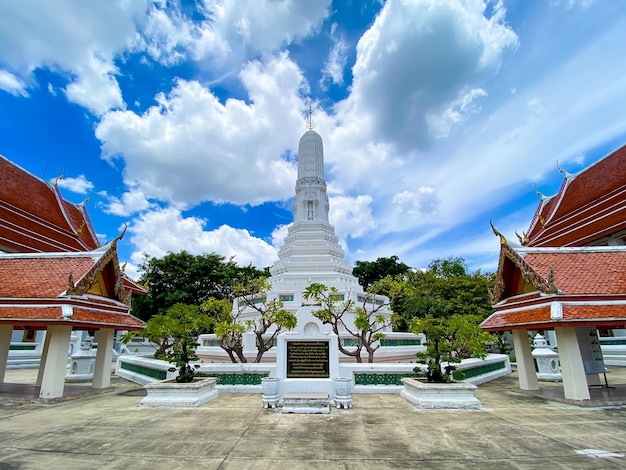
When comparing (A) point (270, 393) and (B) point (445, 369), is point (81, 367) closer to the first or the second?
(A) point (270, 393)

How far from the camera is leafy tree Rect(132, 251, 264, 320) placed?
3097cm

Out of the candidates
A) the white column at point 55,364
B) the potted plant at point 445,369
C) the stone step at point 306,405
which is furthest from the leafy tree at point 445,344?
the white column at point 55,364

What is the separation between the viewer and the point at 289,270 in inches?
913

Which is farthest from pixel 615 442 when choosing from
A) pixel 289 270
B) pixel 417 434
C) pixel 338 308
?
pixel 289 270

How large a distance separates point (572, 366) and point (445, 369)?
3049mm

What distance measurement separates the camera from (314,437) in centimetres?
620

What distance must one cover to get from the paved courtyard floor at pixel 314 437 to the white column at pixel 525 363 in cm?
176

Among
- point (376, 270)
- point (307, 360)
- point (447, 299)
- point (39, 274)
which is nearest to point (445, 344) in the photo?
point (307, 360)

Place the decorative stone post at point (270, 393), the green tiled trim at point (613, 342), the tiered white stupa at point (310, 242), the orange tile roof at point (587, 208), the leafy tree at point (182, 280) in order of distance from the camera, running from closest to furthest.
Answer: the decorative stone post at point (270, 393), the orange tile roof at point (587, 208), the green tiled trim at point (613, 342), the tiered white stupa at point (310, 242), the leafy tree at point (182, 280)

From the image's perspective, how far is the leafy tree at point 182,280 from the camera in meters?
31.0

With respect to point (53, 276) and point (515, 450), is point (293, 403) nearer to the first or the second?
point (515, 450)

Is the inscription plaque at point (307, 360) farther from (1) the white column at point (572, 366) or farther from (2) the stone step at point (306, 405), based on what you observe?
(1) the white column at point (572, 366)

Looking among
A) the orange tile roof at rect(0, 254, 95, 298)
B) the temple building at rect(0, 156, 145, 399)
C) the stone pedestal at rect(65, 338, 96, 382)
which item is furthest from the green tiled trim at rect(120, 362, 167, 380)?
the orange tile roof at rect(0, 254, 95, 298)

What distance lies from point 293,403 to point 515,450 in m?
4.54
